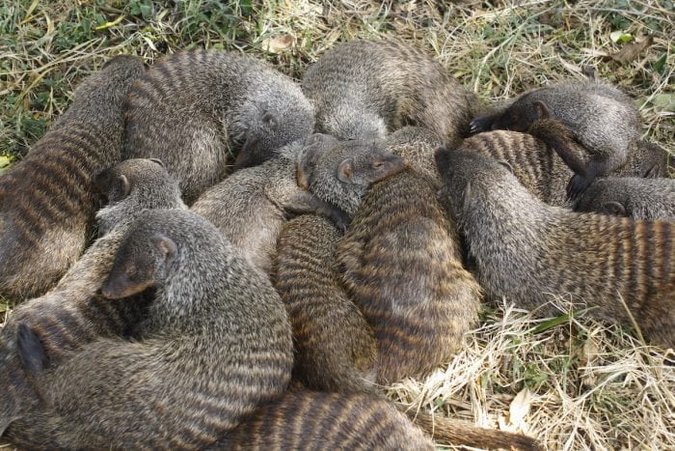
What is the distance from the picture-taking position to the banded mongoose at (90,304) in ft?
11.3

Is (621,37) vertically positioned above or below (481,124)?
above

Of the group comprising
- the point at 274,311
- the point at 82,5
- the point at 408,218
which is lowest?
the point at 274,311

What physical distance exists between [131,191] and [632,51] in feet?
12.9

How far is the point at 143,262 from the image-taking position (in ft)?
12.1

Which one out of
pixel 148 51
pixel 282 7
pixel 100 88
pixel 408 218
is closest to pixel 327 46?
pixel 282 7

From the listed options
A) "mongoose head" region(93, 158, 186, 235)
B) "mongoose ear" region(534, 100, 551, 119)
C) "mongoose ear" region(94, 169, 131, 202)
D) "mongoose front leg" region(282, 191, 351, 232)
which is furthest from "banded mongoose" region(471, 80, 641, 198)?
"mongoose ear" region(94, 169, 131, 202)

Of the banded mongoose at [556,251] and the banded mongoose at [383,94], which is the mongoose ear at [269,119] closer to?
the banded mongoose at [383,94]

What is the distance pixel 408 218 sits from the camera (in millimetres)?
4023

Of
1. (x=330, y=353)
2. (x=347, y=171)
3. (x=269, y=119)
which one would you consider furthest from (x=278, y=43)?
(x=330, y=353)

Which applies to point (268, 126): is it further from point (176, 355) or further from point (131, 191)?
point (176, 355)

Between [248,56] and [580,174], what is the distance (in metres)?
2.51

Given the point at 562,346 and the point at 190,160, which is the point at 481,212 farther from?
the point at 190,160

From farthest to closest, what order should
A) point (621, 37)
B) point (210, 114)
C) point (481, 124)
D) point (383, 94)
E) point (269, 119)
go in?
point (621, 37) < point (383, 94) < point (481, 124) < point (269, 119) < point (210, 114)

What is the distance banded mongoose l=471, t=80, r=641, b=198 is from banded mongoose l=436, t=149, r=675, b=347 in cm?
56
